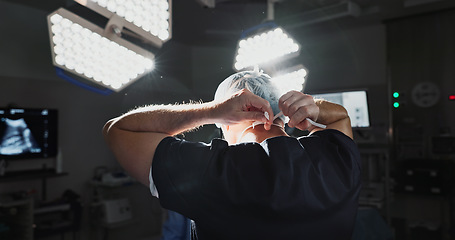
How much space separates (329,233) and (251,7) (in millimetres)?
3419

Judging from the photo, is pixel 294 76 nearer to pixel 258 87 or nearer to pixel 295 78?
pixel 295 78

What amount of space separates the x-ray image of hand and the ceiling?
1352mm

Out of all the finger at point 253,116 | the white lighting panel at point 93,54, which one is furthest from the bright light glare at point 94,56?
the finger at point 253,116

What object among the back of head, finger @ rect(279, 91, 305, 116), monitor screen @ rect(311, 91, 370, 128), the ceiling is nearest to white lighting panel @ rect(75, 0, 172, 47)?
the back of head

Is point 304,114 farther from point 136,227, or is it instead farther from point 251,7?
point 136,227

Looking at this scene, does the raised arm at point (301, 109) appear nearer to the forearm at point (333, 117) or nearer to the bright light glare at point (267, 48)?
the forearm at point (333, 117)

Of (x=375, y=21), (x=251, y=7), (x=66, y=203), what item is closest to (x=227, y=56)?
(x=251, y=7)

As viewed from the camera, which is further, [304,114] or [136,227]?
[136,227]

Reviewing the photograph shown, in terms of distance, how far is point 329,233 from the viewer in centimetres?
83

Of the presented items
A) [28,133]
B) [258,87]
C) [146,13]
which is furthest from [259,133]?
[28,133]

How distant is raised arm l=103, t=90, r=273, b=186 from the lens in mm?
832

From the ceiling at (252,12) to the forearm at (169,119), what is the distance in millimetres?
2824

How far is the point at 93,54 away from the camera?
1147 mm

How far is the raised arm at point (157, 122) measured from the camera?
832mm
